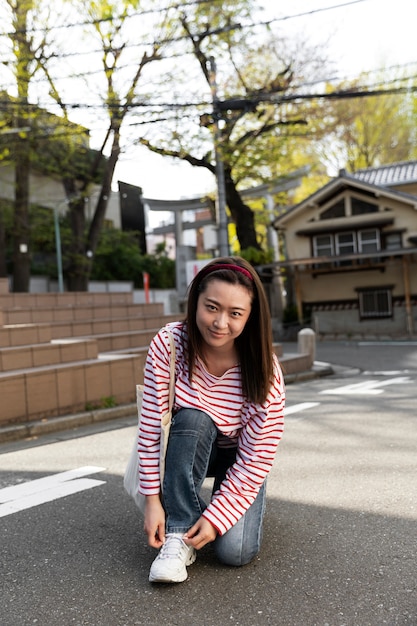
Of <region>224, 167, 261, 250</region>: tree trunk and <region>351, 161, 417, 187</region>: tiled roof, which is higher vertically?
<region>351, 161, 417, 187</region>: tiled roof

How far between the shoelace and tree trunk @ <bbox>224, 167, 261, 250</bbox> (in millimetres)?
23384

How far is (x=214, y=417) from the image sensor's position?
3.11m

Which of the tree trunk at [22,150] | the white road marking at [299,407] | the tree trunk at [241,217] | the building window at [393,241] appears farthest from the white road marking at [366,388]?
the building window at [393,241]

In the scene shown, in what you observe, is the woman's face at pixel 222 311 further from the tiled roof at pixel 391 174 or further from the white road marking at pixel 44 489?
the tiled roof at pixel 391 174

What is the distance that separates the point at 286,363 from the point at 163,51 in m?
9.86

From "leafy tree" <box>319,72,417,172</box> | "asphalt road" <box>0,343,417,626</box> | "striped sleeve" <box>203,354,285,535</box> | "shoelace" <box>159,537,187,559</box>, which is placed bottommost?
"asphalt road" <box>0,343,417,626</box>

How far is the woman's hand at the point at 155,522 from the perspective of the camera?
9.49ft

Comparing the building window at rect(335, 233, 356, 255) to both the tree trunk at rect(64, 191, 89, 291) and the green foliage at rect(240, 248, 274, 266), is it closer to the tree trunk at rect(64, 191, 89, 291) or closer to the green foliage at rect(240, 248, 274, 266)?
the green foliage at rect(240, 248, 274, 266)

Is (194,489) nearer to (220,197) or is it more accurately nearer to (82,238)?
(220,197)

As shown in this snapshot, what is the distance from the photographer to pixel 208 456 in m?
3.10

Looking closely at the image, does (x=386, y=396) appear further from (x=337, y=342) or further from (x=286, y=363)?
(x=337, y=342)

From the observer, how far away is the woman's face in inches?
→ 115

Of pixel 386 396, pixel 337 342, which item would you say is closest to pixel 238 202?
pixel 337 342

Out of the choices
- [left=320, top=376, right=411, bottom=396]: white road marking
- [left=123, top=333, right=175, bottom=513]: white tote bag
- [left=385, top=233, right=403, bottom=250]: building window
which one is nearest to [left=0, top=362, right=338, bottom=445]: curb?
[left=320, top=376, right=411, bottom=396]: white road marking
